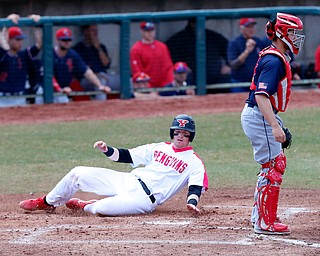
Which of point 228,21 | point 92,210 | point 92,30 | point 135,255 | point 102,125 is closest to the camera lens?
point 135,255

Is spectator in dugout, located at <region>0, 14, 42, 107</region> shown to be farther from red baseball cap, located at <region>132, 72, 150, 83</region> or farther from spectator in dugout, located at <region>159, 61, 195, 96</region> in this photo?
spectator in dugout, located at <region>159, 61, 195, 96</region>

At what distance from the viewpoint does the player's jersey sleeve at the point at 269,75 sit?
5746 mm

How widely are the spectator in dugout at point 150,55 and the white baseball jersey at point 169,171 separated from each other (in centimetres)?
681

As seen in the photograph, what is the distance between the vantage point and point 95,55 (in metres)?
13.5

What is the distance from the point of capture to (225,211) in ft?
23.0

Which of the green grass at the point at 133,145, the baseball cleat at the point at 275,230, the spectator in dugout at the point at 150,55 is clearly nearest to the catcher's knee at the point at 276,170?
the baseball cleat at the point at 275,230

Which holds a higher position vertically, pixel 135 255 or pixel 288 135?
pixel 288 135

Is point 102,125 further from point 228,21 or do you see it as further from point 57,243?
point 57,243

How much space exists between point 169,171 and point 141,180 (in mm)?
234

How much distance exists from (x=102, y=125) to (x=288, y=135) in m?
6.36

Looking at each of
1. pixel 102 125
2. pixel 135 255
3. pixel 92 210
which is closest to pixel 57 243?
pixel 135 255

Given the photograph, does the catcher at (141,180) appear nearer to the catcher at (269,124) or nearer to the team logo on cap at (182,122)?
the team logo on cap at (182,122)

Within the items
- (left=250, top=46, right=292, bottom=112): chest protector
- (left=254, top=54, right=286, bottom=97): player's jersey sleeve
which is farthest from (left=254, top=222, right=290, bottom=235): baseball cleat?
(left=254, top=54, right=286, bottom=97): player's jersey sleeve

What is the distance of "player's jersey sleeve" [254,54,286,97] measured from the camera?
5746mm
